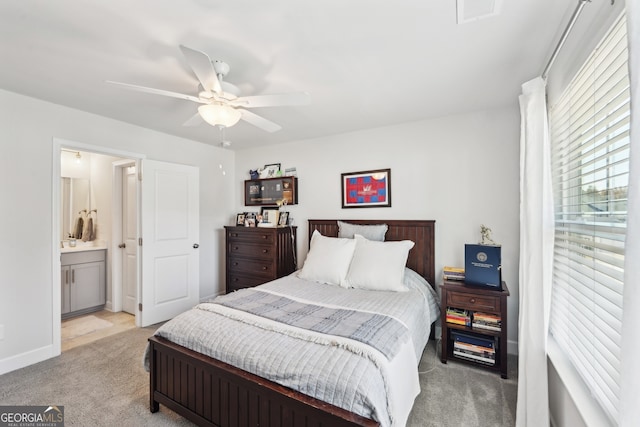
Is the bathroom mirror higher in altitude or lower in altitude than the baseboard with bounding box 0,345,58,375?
higher

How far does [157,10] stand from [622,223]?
228cm

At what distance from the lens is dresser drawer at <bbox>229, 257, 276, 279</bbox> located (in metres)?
3.49

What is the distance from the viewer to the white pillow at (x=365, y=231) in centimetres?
306

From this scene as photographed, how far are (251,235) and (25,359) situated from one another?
2.29m

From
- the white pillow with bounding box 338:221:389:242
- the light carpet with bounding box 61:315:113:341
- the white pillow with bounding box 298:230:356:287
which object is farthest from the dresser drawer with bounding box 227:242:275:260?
the light carpet with bounding box 61:315:113:341

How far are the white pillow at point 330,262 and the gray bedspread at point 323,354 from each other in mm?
493

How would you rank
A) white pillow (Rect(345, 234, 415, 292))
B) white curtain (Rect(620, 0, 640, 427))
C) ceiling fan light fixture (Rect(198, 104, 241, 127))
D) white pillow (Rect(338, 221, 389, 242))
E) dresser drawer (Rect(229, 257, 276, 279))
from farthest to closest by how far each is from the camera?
dresser drawer (Rect(229, 257, 276, 279))
white pillow (Rect(338, 221, 389, 242))
white pillow (Rect(345, 234, 415, 292))
ceiling fan light fixture (Rect(198, 104, 241, 127))
white curtain (Rect(620, 0, 640, 427))

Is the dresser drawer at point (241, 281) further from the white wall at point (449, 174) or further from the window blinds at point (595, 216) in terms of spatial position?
the window blinds at point (595, 216)

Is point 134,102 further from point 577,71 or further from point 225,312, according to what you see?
point 577,71

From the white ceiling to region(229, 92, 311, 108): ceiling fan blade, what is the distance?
0.92 feet

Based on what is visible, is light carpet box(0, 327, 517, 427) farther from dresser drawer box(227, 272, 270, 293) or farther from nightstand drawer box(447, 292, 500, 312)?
dresser drawer box(227, 272, 270, 293)

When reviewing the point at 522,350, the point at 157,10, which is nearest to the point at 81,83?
the point at 157,10

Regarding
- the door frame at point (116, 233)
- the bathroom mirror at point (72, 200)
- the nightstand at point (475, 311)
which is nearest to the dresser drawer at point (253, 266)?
the door frame at point (116, 233)

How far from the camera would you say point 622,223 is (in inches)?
43.2
